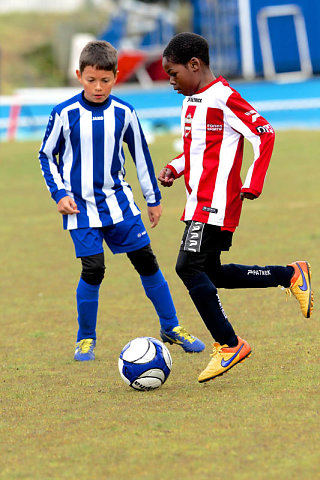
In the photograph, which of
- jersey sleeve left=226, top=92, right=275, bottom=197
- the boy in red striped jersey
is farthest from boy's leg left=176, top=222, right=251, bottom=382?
jersey sleeve left=226, top=92, right=275, bottom=197

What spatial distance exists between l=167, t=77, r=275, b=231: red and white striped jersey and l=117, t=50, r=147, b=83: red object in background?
102 ft

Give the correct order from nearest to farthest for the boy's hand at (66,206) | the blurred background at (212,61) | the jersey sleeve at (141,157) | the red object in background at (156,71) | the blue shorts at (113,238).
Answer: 1. the boy's hand at (66,206)
2. the blue shorts at (113,238)
3. the jersey sleeve at (141,157)
4. the blurred background at (212,61)
5. the red object in background at (156,71)

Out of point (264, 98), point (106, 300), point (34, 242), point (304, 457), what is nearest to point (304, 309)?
point (304, 457)

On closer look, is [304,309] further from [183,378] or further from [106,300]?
[106,300]

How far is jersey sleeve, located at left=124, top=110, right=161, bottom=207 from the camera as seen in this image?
6.06 m

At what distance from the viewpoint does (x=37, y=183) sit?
679 inches

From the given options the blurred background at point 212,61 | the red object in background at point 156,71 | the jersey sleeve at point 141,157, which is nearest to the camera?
the jersey sleeve at point 141,157

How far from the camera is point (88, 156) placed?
595 centimetres

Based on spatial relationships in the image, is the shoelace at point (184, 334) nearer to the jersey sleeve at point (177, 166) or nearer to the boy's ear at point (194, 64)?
the jersey sleeve at point (177, 166)

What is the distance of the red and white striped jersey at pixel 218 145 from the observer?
16.6ft

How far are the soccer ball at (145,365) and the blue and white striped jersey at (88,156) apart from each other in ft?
3.30

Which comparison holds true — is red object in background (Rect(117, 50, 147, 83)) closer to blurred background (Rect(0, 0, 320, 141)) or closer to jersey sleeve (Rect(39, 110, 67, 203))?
blurred background (Rect(0, 0, 320, 141))

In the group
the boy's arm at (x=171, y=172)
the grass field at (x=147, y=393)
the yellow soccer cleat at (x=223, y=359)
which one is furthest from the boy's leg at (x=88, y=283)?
the yellow soccer cleat at (x=223, y=359)

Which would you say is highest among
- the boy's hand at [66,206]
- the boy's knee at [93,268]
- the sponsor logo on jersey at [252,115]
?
the sponsor logo on jersey at [252,115]
